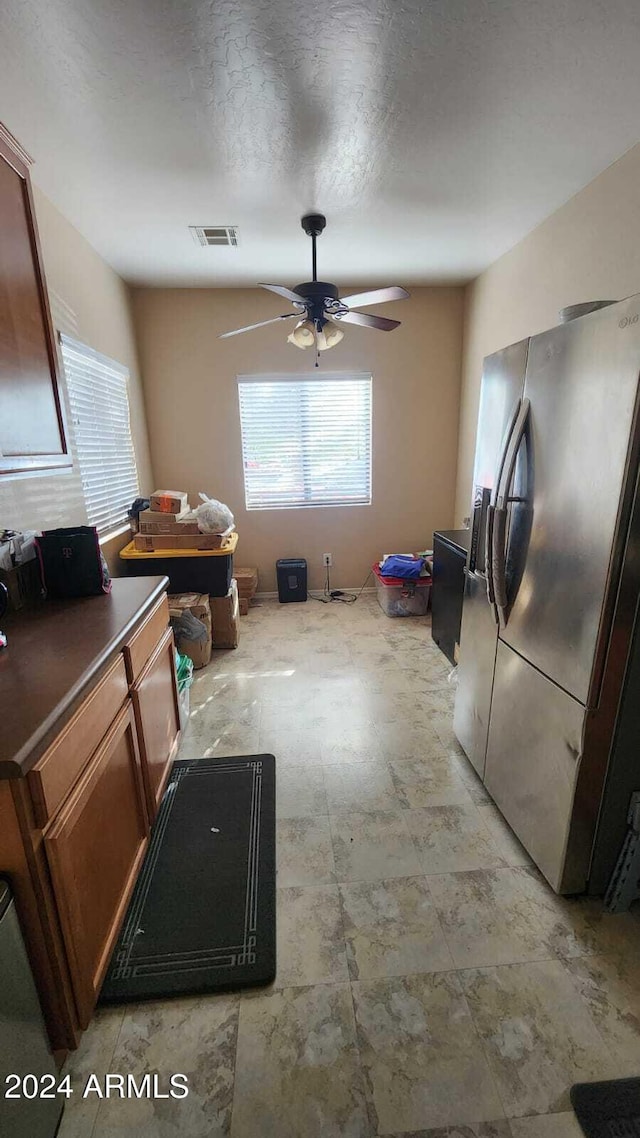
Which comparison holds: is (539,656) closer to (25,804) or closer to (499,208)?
(25,804)

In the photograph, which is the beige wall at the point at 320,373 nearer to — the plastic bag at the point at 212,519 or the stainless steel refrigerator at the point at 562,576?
the plastic bag at the point at 212,519

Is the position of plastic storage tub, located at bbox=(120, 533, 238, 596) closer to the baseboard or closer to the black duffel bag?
the baseboard

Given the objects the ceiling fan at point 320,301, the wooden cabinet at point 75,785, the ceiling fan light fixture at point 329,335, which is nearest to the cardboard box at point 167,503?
the ceiling fan at point 320,301

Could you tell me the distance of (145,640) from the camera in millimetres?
1771

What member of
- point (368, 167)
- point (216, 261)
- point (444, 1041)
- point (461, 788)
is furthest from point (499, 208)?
point (444, 1041)

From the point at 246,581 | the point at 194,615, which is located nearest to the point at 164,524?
the point at 194,615

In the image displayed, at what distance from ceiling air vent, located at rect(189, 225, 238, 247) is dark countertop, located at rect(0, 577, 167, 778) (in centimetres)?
221

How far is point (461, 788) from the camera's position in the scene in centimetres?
207

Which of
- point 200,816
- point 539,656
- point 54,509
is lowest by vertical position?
point 200,816

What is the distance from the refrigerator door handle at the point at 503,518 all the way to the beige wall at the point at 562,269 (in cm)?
125

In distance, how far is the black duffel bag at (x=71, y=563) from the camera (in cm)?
181

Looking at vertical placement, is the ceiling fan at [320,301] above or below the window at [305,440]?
above

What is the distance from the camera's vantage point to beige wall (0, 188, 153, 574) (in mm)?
2092

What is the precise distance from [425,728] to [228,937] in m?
1.37
